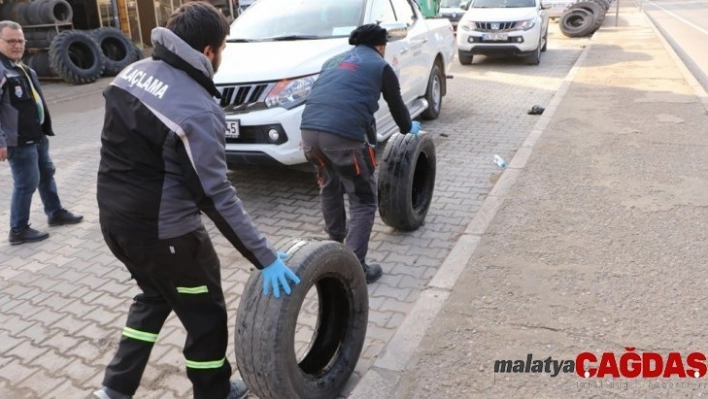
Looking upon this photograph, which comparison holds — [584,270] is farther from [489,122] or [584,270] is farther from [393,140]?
[489,122]

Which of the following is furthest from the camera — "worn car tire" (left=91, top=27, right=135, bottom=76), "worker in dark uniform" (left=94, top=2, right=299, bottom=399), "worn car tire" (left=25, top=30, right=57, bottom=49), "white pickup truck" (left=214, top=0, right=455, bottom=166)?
"worn car tire" (left=91, top=27, right=135, bottom=76)

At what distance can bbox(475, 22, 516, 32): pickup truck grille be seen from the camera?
1362cm

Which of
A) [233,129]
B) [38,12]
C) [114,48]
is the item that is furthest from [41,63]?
[233,129]

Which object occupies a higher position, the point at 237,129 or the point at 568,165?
the point at 237,129

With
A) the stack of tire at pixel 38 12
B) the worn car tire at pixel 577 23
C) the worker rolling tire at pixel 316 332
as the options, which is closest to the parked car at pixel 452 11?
the worn car tire at pixel 577 23

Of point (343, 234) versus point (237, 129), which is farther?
point (237, 129)

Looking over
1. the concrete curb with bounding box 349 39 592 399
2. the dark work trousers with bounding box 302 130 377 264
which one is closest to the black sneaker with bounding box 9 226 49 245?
the dark work trousers with bounding box 302 130 377 264

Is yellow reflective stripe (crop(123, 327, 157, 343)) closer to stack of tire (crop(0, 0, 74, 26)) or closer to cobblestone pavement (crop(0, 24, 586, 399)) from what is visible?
cobblestone pavement (crop(0, 24, 586, 399))

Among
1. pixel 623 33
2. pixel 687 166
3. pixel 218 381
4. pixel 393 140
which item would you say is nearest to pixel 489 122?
pixel 687 166

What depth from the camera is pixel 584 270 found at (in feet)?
13.4

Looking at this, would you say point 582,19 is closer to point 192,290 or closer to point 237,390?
point 237,390

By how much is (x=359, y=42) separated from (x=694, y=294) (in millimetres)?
2676

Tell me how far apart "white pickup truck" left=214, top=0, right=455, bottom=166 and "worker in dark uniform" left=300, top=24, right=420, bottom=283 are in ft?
4.17

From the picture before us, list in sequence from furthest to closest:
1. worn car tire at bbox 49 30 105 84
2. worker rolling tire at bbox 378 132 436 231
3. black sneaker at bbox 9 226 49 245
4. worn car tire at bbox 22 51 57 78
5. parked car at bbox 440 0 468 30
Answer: parked car at bbox 440 0 468 30 < worn car tire at bbox 22 51 57 78 < worn car tire at bbox 49 30 105 84 < black sneaker at bbox 9 226 49 245 < worker rolling tire at bbox 378 132 436 231
